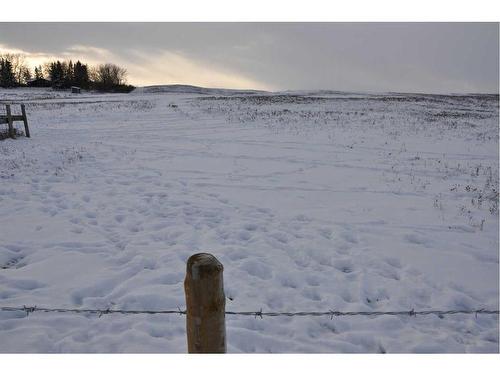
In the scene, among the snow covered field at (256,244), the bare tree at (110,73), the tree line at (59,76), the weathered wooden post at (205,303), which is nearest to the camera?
the weathered wooden post at (205,303)

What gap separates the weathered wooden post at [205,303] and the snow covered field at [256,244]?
143 centimetres

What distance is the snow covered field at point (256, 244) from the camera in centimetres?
380

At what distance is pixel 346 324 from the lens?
12.9 feet

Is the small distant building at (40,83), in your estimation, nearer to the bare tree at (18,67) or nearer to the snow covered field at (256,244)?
the bare tree at (18,67)

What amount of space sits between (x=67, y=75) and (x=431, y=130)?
100m

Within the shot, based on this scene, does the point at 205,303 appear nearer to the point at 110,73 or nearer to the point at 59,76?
the point at 59,76

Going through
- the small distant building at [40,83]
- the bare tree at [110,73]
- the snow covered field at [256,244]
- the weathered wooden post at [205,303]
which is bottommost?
the snow covered field at [256,244]

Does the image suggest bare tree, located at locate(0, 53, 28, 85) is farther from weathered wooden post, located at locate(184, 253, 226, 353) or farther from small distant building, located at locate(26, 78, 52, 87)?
weathered wooden post, located at locate(184, 253, 226, 353)

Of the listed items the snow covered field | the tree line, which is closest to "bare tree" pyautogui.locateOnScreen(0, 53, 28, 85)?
the tree line

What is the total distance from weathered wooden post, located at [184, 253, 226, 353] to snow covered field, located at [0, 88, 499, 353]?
1.43 metres

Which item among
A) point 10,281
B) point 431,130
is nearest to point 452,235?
point 10,281

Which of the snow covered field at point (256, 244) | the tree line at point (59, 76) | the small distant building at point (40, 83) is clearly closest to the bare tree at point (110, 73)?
the tree line at point (59, 76)

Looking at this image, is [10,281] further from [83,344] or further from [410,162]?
[410,162]

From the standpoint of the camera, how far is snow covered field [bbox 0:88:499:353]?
12.5 feet
